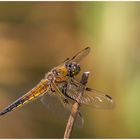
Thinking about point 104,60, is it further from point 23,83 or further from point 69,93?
point 69,93

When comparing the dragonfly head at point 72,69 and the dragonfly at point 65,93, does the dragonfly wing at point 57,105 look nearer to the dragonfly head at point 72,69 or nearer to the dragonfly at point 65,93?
the dragonfly at point 65,93

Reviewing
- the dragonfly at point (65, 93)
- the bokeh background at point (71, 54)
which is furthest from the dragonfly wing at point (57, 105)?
the bokeh background at point (71, 54)

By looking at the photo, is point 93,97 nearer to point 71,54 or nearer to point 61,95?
point 61,95

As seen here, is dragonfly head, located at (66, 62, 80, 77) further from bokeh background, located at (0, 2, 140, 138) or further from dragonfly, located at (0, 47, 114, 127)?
bokeh background, located at (0, 2, 140, 138)

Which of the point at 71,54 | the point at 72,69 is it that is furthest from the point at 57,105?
the point at 71,54

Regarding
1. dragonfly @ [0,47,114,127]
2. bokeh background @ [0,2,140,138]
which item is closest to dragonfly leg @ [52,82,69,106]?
dragonfly @ [0,47,114,127]

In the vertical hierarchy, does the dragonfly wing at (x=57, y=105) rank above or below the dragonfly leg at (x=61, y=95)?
below
